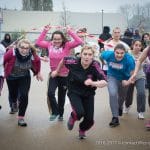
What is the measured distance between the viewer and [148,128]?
8055 mm

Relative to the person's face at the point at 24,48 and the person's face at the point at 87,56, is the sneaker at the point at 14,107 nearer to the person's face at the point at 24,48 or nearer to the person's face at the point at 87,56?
the person's face at the point at 24,48

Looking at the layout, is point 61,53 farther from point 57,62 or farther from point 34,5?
point 34,5

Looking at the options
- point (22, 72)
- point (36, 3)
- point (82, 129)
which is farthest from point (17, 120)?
point (36, 3)

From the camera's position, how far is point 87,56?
714cm

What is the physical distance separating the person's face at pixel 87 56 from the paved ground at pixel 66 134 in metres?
1.31

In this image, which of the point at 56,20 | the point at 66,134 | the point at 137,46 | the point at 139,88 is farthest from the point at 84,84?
the point at 56,20

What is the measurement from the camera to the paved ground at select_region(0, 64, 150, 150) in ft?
22.6

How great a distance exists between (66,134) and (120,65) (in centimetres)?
175

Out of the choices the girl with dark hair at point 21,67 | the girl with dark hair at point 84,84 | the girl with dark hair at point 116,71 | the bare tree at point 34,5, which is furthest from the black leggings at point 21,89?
the bare tree at point 34,5

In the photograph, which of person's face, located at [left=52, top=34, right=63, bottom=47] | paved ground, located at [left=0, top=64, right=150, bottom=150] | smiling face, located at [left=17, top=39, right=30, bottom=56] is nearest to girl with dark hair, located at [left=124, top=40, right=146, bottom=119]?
paved ground, located at [left=0, top=64, right=150, bottom=150]

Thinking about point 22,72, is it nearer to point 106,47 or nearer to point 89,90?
point 89,90

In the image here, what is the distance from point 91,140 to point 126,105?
8.72 feet

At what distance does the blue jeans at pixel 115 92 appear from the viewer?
8.36 m

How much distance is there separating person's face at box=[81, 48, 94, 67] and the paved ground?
1.31 metres
